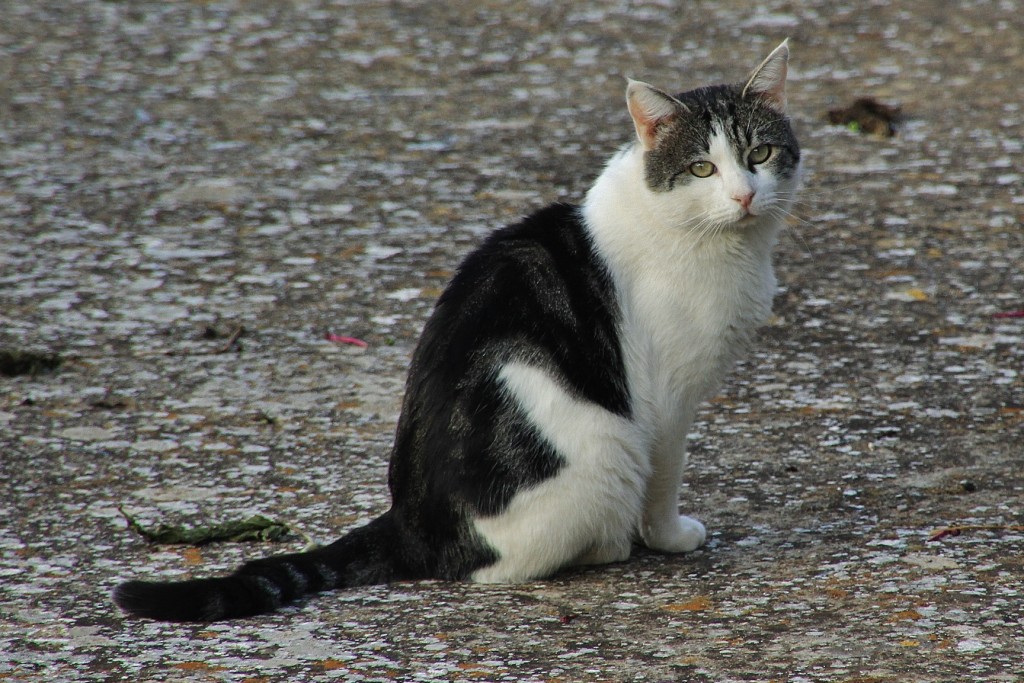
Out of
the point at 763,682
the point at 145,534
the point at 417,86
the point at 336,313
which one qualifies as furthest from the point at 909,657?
the point at 417,86

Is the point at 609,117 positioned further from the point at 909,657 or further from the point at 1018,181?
the point at 909,657

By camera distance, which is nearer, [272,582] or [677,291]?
[272,582]

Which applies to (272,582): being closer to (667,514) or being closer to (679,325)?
(667,514)

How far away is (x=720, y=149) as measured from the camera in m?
3.54

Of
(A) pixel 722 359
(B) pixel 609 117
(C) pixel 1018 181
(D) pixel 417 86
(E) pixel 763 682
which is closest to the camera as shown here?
(E) pixel 763 682

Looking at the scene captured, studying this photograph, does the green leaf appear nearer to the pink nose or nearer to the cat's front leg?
the cat's front leg

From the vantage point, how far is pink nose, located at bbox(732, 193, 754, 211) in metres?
3.48

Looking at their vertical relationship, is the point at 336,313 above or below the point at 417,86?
below

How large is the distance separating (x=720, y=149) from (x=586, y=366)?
0.76m

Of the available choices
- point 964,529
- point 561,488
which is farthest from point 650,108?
point 964,529

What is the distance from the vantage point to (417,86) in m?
8.31

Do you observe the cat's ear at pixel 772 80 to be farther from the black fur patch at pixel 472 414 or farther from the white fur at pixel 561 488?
the white fur at pixel 561 488

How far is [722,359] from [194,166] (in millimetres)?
4508

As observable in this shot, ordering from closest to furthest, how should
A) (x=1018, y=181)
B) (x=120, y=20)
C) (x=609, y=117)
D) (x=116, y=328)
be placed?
(x=116, y=328), (x=1018, y=181), (x=609, y=117), (x=120, y=20)
